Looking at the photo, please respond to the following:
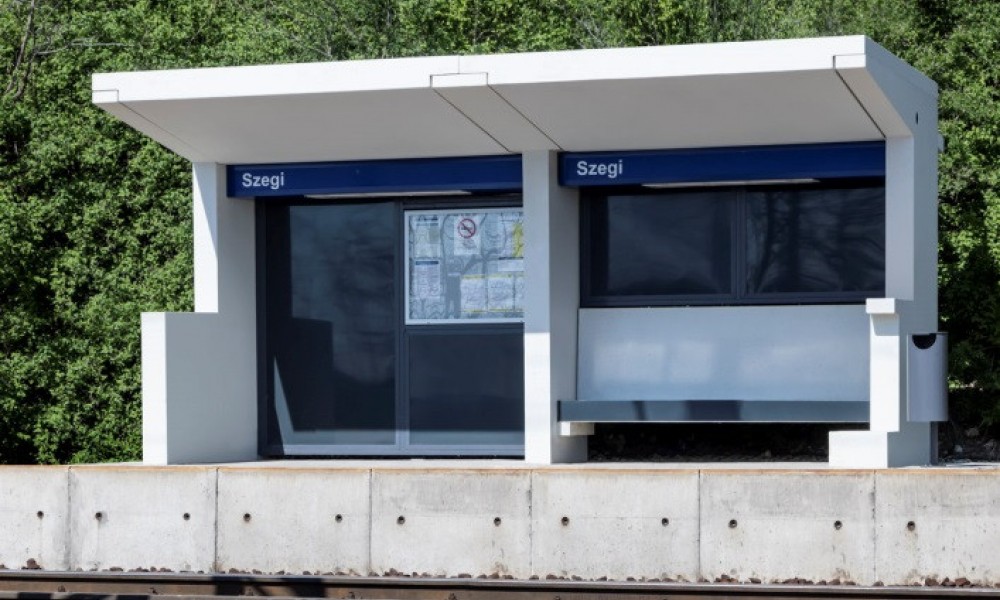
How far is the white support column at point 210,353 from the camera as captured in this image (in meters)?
16.3

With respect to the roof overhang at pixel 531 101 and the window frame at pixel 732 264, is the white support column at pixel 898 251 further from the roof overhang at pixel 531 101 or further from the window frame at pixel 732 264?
the window frame at pixel 732 264

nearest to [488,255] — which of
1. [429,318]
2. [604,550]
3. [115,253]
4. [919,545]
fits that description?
[429,318]

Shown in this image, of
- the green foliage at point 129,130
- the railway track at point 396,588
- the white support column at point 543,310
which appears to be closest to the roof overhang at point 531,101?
the white support column at point 543,310

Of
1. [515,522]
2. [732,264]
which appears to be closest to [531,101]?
[732,264]

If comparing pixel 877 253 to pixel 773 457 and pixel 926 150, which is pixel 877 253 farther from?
pixel 773 457

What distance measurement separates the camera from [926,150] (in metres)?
15.9

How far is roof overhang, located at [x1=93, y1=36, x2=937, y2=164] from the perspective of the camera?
14.2 meters

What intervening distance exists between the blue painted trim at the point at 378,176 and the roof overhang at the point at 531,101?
148 millimetres

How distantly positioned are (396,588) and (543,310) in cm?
427

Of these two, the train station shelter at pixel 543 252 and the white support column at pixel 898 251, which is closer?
the white support column at pixel 898 251

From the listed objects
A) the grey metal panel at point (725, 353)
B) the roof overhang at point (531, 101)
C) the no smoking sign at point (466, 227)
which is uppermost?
the roof overhang at point (531, 101)

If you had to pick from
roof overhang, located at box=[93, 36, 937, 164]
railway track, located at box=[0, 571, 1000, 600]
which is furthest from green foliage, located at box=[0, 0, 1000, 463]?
railway track, located at box=[0, 571, 1000, 600]

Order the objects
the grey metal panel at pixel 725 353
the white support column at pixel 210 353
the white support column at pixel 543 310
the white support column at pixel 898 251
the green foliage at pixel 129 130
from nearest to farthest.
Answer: the white support column at pixel 898 251
the grey metal panel at pixel 725 353
the white support column at pixel 543 310
the white support column at pixel 210 353
the green foliage at pixel 129 130

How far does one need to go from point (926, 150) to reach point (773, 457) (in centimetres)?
363
